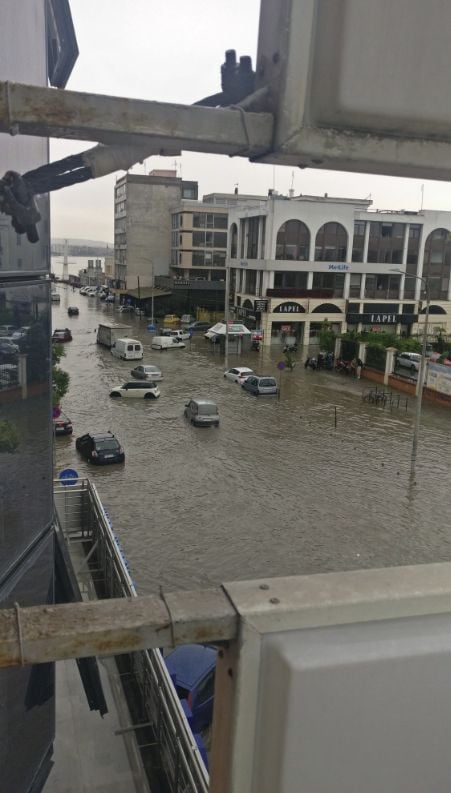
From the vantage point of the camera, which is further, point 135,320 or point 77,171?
point 135,320

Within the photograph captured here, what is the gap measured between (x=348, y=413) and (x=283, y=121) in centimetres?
2333

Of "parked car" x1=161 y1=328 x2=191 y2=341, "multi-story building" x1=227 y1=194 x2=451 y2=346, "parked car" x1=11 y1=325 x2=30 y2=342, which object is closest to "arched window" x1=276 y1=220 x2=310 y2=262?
"multi-story building" x1=227 y1=194 x2=451 y2=346

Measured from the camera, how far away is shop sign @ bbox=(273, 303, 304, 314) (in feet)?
141

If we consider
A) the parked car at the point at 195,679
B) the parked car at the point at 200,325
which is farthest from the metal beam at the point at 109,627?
the parked car at the point at 200,325

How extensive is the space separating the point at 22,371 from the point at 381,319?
4369cm

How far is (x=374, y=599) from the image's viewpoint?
2.38 meters

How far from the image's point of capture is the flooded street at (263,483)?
41.9 ft

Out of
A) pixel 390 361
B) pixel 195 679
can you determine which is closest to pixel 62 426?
pixel 195 679

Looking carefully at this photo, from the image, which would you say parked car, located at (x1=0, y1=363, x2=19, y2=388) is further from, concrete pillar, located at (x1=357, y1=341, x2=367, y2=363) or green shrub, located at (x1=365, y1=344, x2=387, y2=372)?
concrete pillar, located at (x1=357, y1=341, x2=367, y2=363)

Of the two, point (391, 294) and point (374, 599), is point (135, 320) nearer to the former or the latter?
point (391, 294)

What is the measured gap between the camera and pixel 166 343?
3991 cm

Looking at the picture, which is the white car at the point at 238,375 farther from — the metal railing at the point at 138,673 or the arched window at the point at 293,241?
the metal railing at the point at 138,673

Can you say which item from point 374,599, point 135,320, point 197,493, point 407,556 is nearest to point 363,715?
point 374,599

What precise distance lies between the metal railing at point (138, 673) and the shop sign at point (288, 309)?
107 feet
